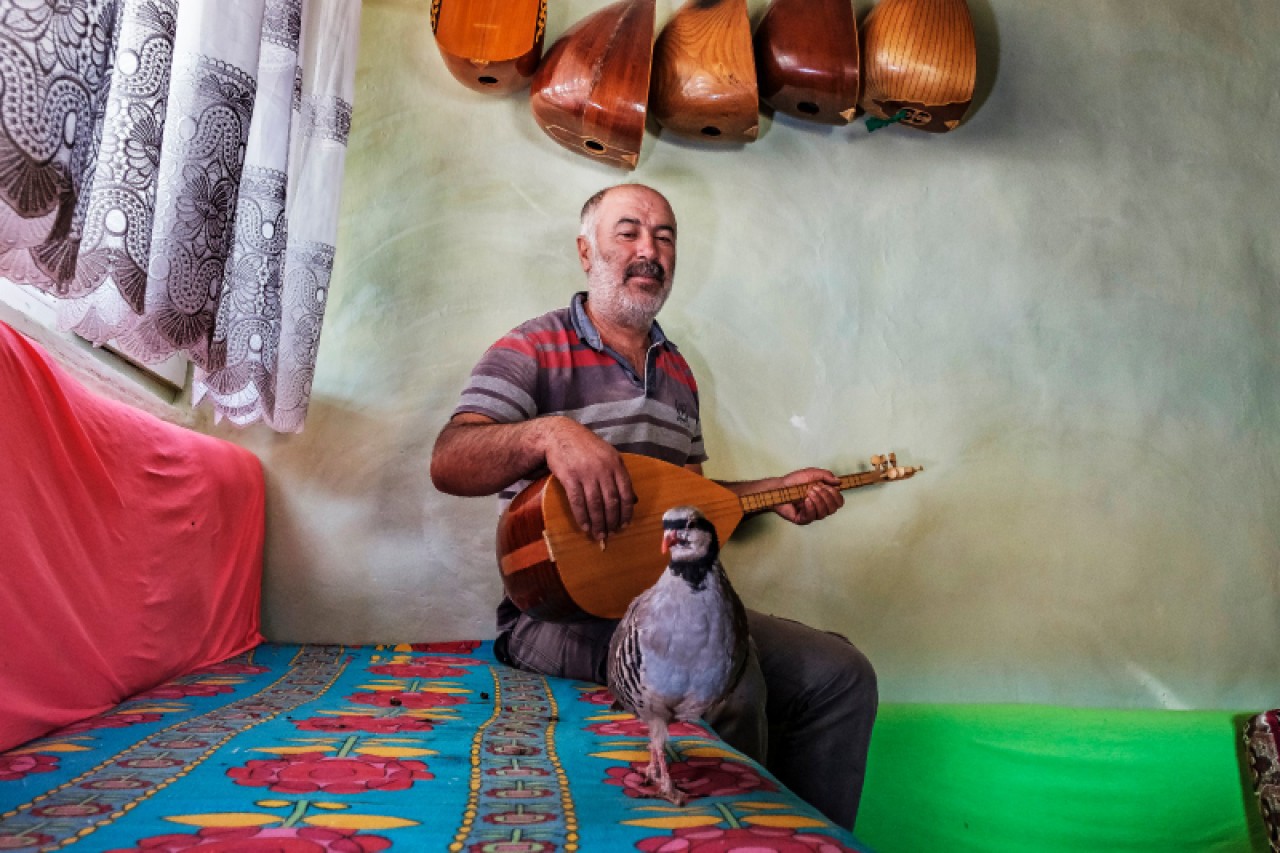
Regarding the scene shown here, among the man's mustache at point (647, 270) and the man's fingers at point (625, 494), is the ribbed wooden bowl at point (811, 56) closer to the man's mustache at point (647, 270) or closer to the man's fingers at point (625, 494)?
the man's mustache at point (647, 270)

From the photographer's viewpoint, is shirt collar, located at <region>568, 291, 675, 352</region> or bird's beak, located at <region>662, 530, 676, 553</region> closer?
bird's beak, located at <region>662, 530, 676, 553</region>

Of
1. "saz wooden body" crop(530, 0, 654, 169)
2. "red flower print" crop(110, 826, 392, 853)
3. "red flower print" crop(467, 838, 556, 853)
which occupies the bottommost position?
"red flower print" crop(467, 838, 556, 853)

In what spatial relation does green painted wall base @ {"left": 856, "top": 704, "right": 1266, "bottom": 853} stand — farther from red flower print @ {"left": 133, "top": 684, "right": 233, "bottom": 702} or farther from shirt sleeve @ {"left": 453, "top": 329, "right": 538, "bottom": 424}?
red flower print @ {"left": 133, "top": 684, "right": 233, "bottom": 702}

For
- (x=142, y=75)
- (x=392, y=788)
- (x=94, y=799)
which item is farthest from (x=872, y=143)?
(x=94, y=799)

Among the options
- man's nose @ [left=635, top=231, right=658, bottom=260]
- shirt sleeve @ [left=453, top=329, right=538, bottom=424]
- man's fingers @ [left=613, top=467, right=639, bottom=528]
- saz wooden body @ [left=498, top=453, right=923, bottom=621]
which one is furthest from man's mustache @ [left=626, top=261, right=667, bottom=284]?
man's fingers @ [left=613, top=467, right=639, bottom=528]

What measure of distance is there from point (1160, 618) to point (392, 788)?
2.13m

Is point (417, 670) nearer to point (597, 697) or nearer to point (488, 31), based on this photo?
point (597, 697)

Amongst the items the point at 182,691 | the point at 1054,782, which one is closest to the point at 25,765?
the point at 182,691

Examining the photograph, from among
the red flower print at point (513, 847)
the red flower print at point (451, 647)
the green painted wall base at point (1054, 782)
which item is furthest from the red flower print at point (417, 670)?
the green painted wall base at point (1054, 782)

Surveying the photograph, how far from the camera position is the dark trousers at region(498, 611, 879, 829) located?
1.78 metres

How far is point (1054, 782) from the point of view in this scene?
2.46m

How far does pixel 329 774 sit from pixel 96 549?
2.15 ft

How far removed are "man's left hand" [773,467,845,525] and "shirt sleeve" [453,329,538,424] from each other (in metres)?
0.56

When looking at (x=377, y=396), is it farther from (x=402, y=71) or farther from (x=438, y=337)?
(x=402, y=71)
